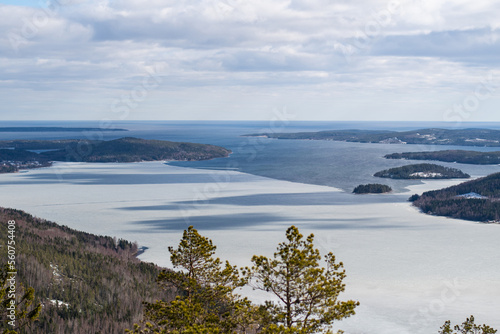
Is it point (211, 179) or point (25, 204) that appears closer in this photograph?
point (25, 204)

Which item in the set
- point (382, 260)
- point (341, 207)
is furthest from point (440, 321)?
point (341, 207)

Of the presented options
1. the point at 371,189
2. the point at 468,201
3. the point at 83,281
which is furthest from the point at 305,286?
the point at 371,189

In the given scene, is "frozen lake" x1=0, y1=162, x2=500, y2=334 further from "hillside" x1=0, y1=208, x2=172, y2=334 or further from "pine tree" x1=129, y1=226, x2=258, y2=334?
"pine tree" x1=129, y1=226, x2=258, y2=334

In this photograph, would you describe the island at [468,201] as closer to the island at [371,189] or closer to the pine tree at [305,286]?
the island at [371,189]

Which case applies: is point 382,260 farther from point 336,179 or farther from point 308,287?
point 336,179

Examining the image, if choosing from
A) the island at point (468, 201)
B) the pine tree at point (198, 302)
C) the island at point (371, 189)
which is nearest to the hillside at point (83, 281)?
the pine tree at point (198, 302)

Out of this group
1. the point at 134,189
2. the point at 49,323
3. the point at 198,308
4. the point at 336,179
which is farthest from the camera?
the point at 336,179

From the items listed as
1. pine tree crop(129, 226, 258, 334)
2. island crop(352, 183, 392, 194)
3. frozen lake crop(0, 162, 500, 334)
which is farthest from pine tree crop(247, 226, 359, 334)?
island crop(352, 183, 392, 194)

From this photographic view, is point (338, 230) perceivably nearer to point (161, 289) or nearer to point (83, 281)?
point (83, 281)
